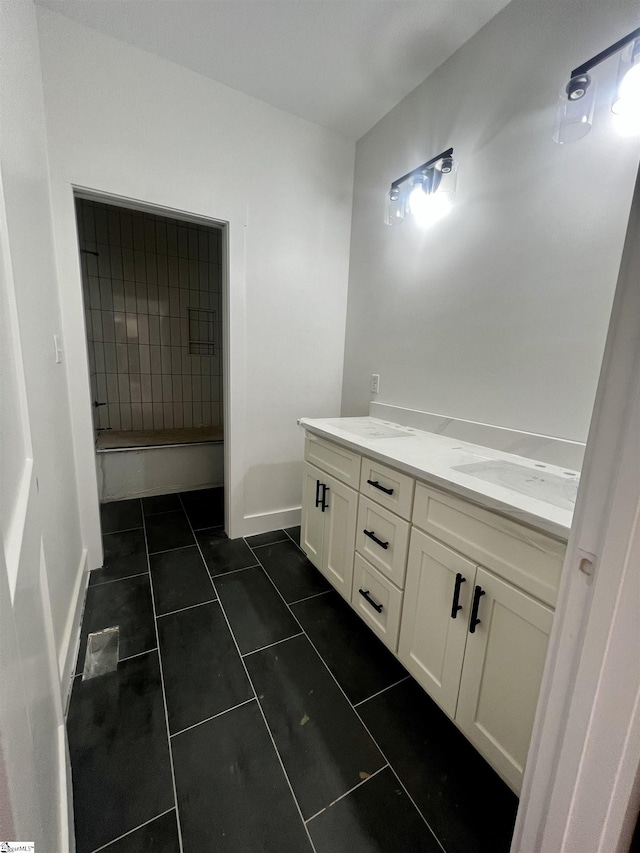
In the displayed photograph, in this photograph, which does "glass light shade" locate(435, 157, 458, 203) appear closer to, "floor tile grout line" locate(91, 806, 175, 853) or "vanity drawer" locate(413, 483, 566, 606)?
"vanity drawer" locate(413, 483, 566, 606)

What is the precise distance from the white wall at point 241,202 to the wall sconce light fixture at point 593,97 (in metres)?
1.35

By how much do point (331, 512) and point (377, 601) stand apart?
1.46ft

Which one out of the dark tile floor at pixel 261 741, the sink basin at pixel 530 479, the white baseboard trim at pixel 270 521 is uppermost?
the sink basin at pixel 530 479

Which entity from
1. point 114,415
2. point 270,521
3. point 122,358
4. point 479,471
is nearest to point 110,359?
point 122,358

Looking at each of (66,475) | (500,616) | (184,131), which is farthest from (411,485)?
(184,131)

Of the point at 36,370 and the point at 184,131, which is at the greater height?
the point at 184,131

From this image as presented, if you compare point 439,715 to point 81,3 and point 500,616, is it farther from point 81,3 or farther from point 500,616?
point 81,3

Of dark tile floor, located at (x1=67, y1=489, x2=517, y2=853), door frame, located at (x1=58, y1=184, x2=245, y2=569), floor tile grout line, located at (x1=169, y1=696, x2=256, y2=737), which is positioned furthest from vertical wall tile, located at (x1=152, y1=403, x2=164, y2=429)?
floor tile grout line, located at (x1=169, y1=696, x2=256, y2=737)

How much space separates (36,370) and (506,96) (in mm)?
2027

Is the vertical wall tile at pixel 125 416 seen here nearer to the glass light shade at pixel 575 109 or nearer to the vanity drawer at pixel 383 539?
the vanity drawer at pixel 383 539

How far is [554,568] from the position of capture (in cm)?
77

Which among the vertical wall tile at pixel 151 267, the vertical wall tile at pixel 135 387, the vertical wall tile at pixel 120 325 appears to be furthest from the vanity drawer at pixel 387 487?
the vertical wall tile at pixel 151 267

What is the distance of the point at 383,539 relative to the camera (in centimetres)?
129

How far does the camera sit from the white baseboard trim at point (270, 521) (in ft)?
7.40
